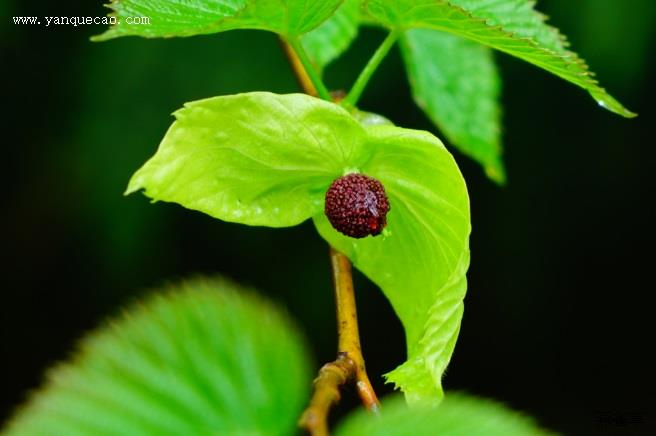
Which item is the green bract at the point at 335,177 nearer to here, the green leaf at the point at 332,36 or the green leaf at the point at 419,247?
the green leaf at the point at 419,247

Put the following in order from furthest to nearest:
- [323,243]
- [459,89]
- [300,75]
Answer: [323,243], [459,89], [300,75]

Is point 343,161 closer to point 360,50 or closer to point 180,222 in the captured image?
point 360,50

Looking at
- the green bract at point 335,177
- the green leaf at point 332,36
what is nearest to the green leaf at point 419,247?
the green bract at point 335,177

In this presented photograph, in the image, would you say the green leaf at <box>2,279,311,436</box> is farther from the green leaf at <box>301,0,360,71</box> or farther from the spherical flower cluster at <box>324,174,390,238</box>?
the green leaf at <box>301,0,360,71</box>

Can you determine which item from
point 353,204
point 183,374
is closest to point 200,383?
point 183,374

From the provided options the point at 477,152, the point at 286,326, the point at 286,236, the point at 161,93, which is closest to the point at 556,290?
the point at 286,236

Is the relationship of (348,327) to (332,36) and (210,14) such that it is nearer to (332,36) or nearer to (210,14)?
(210,14)
